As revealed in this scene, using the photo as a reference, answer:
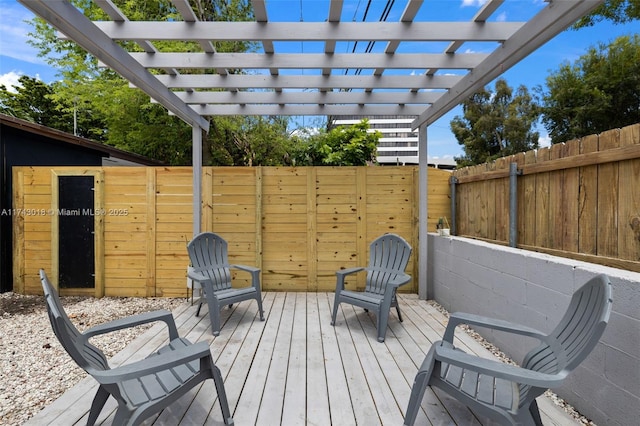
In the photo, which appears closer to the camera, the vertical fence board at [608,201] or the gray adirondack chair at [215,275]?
A: the vertical fence board at [608,201]

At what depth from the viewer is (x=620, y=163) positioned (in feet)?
6.09

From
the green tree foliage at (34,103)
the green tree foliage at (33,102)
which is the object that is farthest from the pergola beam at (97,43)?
the green tree foliage at (33,102)

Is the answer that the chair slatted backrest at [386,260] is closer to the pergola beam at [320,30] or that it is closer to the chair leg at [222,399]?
A: the pergola beam at [320,30]

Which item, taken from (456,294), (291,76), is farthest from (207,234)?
(456,294)

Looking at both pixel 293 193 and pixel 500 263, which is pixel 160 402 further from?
pixel 293 193

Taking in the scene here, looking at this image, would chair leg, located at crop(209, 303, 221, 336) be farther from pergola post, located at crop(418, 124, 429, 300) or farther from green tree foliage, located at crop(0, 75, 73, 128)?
green tree foliage, located at crop(0, 75, 73, 128)

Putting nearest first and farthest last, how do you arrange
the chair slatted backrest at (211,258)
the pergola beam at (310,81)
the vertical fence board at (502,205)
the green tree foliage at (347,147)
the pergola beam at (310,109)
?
the vertical fence board at (502,205) → the pergola beam at (310,81) → the chair slatted backrest at (211,258) → the pergola beam at (310,109) → the green tree foliage at (347,147)

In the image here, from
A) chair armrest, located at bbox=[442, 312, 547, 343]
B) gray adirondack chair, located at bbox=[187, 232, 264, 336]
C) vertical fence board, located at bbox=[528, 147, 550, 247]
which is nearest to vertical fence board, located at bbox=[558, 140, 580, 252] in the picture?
vertical fence board, located at bbox=[528, 147, 550, 247]

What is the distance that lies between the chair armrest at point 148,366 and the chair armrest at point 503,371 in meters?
1.18

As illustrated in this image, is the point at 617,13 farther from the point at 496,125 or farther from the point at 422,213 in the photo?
the point at 422,213

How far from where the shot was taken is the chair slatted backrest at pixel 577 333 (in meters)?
1.24

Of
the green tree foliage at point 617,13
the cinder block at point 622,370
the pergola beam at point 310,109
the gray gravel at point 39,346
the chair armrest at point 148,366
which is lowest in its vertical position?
the gray gravel at point 39,346

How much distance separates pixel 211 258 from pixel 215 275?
0.64 ft

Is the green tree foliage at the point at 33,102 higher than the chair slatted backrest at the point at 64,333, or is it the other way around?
the green tree foliage at the point at 33,102
